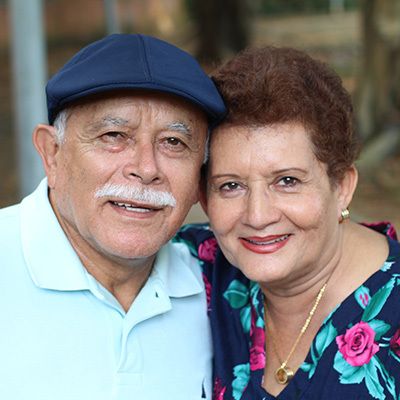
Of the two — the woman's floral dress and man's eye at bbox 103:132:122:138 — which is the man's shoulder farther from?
the woman's floral dress

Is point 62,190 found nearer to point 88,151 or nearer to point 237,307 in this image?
point 88,151

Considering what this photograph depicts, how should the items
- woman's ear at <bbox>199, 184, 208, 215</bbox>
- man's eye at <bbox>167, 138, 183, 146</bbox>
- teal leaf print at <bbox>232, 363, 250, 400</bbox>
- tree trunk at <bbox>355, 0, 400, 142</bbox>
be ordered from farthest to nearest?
1. tree trunk at <bbox>355, 0, 400, 142</bbox>
2. woman's ear at <bbox>199, 184, 208, 215</bbox>
3. teal leaf print at <bbox>232, 363, 250, 400</bbox>
4. man's eye at <bbox>167, 138, 183, 146</bbox>

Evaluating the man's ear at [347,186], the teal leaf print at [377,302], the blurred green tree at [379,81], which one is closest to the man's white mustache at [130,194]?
the man's ear at [347,186]

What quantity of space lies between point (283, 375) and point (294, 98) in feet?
3.37

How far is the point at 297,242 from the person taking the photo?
2289mm

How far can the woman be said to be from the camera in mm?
2146

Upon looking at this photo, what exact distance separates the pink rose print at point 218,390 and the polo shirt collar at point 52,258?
0.37 metres

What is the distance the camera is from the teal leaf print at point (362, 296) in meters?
2.21

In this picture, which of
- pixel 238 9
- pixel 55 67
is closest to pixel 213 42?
pixel 238 9

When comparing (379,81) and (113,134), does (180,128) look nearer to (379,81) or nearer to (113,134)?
(113,134)

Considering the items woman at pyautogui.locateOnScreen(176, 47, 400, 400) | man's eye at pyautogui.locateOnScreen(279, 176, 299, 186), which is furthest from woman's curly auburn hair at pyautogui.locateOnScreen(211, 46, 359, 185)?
man's eye at pyautogui.locateOnScreen(279, 176, 299, 186)

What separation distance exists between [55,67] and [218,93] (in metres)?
14.3

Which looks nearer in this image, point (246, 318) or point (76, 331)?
point (76, 331)

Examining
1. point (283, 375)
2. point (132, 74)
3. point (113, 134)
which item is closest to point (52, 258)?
point (113, 134)
